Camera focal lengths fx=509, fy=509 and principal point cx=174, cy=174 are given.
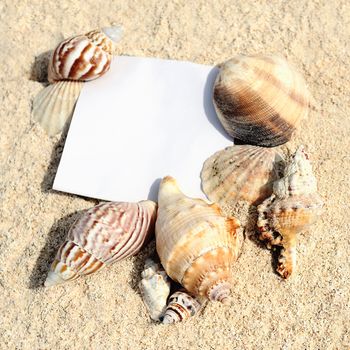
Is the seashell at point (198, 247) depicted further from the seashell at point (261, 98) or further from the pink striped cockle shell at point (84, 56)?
the pink striped cockle shell at point (84, 56)

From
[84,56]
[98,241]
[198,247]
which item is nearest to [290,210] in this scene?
[198,247]

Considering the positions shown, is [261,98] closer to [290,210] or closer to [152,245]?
[290,210]

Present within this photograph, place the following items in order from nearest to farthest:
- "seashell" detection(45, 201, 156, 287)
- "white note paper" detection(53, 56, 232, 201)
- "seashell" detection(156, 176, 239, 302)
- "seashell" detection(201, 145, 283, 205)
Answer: "seashell" detection(156, 176, 239, 302) < "seashell" detection(45, 201, 156, 287) < "seashell" detection(201, 145, 283, 205) < "white note paper" detection(53, 56, 232, 201)

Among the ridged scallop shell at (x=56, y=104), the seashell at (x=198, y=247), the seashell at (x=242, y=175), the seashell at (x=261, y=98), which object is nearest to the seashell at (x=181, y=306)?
the seashell at (x=198, y=247)

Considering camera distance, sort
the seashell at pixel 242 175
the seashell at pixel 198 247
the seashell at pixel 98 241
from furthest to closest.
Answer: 1. the seashell at pixel 242 175
2. the seashell at pixel 98 241
3. the seashell at pixel 198 247

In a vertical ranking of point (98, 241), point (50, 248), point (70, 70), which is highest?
point (70, 70)

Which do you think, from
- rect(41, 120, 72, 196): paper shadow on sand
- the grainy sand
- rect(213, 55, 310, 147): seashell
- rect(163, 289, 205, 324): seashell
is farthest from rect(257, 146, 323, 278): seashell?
rect(41, 120, 72, 196): paper shadow on sand

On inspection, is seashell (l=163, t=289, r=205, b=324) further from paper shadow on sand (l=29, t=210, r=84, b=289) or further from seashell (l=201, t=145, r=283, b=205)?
paper shadow on sand (l=29, t=210, r=84, b=289)
